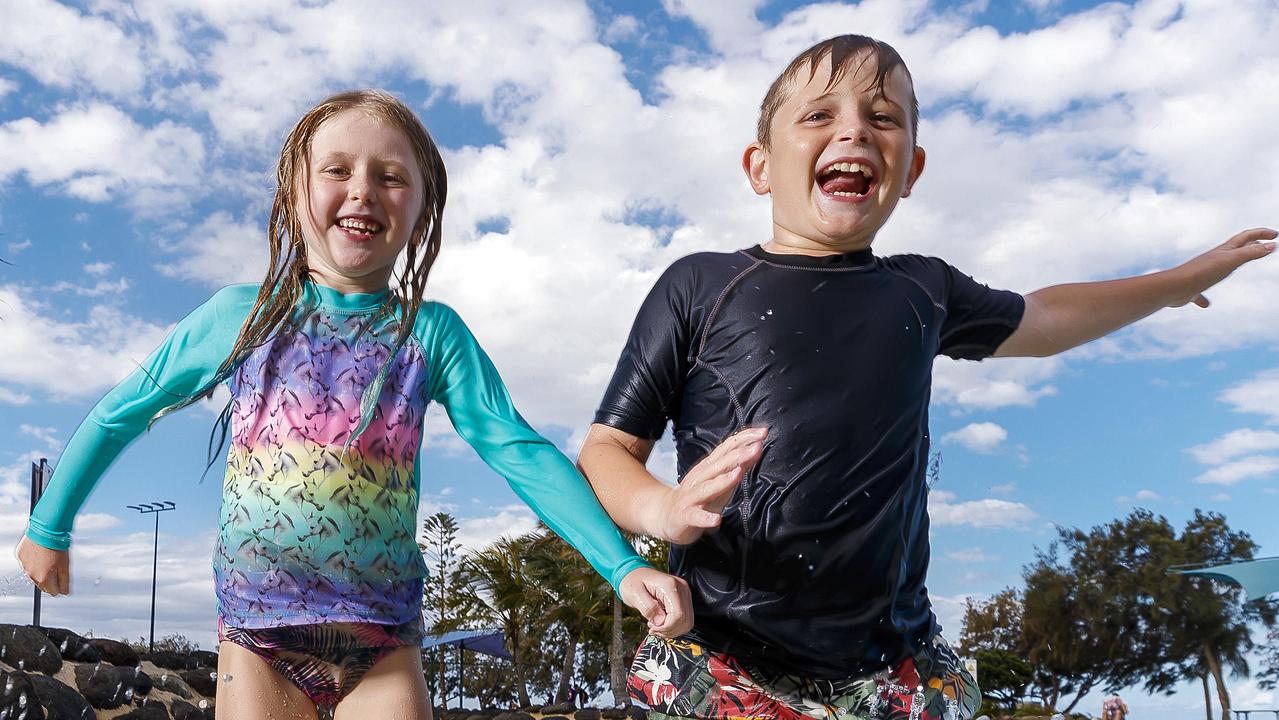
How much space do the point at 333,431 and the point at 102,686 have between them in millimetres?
8458

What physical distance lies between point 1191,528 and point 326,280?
26.0 m

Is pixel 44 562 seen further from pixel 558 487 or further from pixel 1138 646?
pixel 1138 646

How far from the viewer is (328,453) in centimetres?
278

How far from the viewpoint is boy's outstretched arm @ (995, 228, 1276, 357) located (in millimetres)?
2879

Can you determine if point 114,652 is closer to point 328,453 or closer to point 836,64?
point 328,453

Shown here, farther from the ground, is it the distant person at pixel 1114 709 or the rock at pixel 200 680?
the rock at pixel 200 680

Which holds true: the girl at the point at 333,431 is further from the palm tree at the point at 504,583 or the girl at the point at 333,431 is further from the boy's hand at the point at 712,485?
the palm tree at the point at 504,583

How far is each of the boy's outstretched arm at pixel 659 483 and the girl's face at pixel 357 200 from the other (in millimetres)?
948

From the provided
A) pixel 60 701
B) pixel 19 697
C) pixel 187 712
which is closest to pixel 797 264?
pixel 19 697

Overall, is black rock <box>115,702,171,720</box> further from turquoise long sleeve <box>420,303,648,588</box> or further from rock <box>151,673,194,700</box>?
turquoise long sleeve <box>420,303,648,588</box>

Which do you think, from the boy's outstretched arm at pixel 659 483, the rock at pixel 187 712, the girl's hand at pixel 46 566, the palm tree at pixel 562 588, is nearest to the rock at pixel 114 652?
the rock at pixel 187 712

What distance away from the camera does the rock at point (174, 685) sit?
35.6ft

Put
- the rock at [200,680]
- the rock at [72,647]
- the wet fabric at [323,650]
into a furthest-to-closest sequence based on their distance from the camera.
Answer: the rock at [200,680]
the rock at [72,647]
the wet fabric at [323,650]

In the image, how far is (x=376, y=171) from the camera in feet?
9.77
